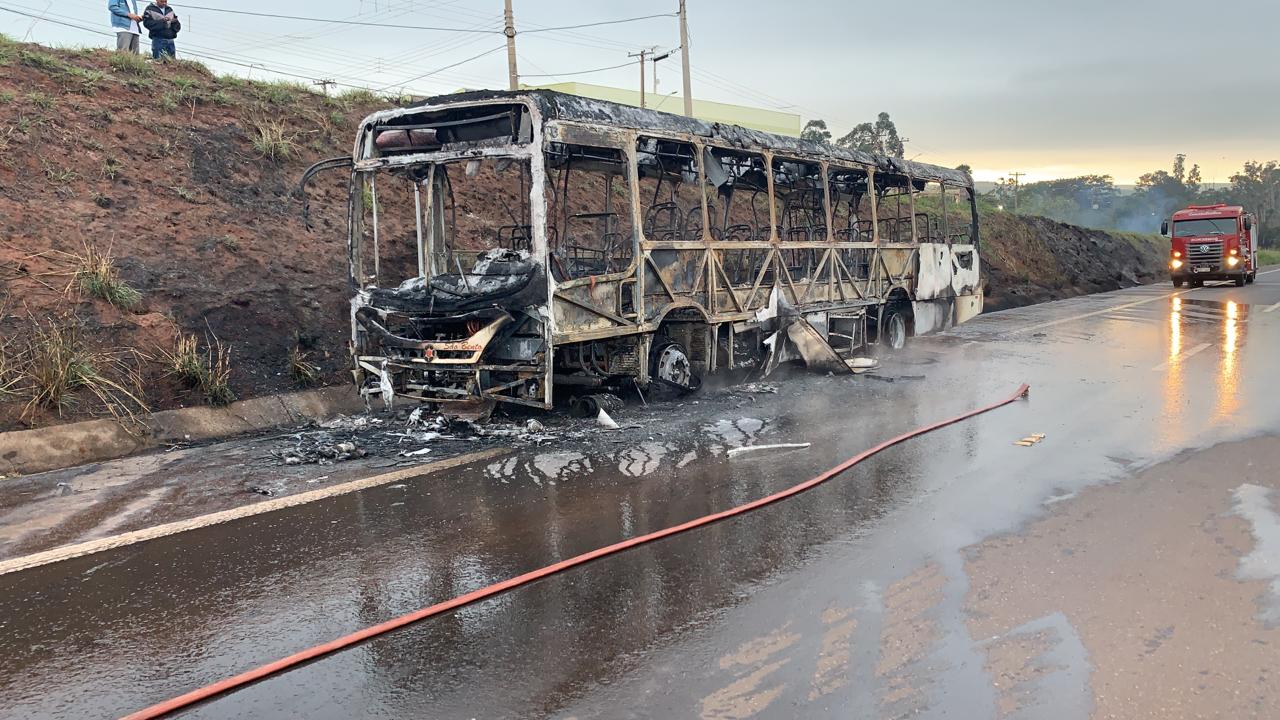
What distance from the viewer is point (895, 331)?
13.0 metres

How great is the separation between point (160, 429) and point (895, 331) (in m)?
9.86

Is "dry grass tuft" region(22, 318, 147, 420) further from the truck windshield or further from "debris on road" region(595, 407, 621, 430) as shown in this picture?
the truck windshield

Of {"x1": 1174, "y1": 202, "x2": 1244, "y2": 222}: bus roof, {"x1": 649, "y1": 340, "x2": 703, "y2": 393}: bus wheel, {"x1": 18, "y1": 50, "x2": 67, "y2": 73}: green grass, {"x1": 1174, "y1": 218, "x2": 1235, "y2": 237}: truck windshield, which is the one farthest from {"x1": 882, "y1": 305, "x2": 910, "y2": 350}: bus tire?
{"x1": 1174, "y1": 218, "x2": 1235, "y2": 237}: truck windshield

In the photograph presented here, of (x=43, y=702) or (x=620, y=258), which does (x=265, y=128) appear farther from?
(x=43, y=702)

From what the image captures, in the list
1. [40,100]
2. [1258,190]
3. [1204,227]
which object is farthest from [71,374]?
[1258,190]

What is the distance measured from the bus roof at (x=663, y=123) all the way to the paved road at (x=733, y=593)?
114 inches

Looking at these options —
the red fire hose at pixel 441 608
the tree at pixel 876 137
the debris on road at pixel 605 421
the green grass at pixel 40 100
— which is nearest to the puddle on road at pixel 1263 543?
the red fire hose at pixel 441 608

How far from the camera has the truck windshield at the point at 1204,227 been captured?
2686 cm

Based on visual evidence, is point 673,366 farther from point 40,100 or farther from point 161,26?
point 161,26

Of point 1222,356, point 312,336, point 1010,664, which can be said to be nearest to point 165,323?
point 312,336

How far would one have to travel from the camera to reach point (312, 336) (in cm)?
956

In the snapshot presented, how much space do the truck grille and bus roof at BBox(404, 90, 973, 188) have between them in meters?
18.8

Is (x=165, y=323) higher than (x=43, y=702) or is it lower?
higher

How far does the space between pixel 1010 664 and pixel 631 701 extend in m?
1.46
